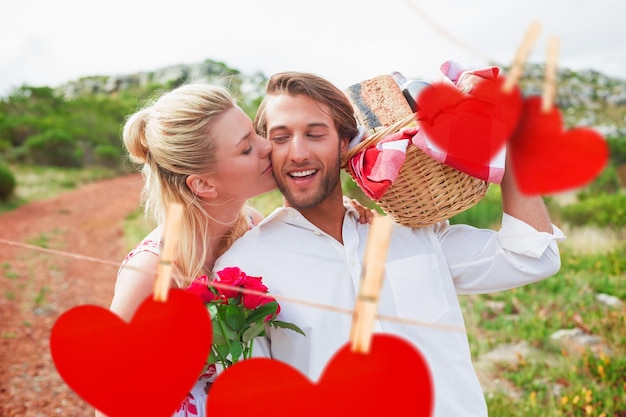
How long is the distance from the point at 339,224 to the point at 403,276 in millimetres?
238

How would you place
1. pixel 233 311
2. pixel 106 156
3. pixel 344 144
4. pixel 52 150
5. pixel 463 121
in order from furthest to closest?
pixel 106 156 < pixel 52 150 < pixel 344 144 < pixel 233 311 < pixel 463 121

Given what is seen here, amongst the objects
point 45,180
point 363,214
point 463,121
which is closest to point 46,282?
point 363,214

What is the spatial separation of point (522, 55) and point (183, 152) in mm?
1023

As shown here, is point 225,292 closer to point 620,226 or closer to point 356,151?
point 356,151

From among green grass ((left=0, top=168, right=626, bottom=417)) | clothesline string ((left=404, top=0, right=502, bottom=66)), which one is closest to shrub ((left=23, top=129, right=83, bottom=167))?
green grass ((left=0, top=168, right=626, bottom=417))

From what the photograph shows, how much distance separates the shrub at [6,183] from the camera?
9.61 meters

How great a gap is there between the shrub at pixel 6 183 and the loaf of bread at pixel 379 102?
9483 millimetres

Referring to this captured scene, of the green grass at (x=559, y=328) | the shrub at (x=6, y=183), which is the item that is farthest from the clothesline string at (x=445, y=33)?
the shrub at (x=6, y=183)

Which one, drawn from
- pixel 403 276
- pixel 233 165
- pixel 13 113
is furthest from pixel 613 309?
pixel 13 113

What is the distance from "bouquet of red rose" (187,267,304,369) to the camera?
45.1 inches

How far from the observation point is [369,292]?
643 mm

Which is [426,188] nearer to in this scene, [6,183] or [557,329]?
[557,329]

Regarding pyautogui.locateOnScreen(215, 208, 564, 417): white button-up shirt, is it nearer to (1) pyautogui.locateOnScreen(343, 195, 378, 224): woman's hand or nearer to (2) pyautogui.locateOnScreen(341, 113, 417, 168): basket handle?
(1) pyautogui.locateOnScreen(343, 195, 378, 224): woman's hand

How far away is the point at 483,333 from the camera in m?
3.83
